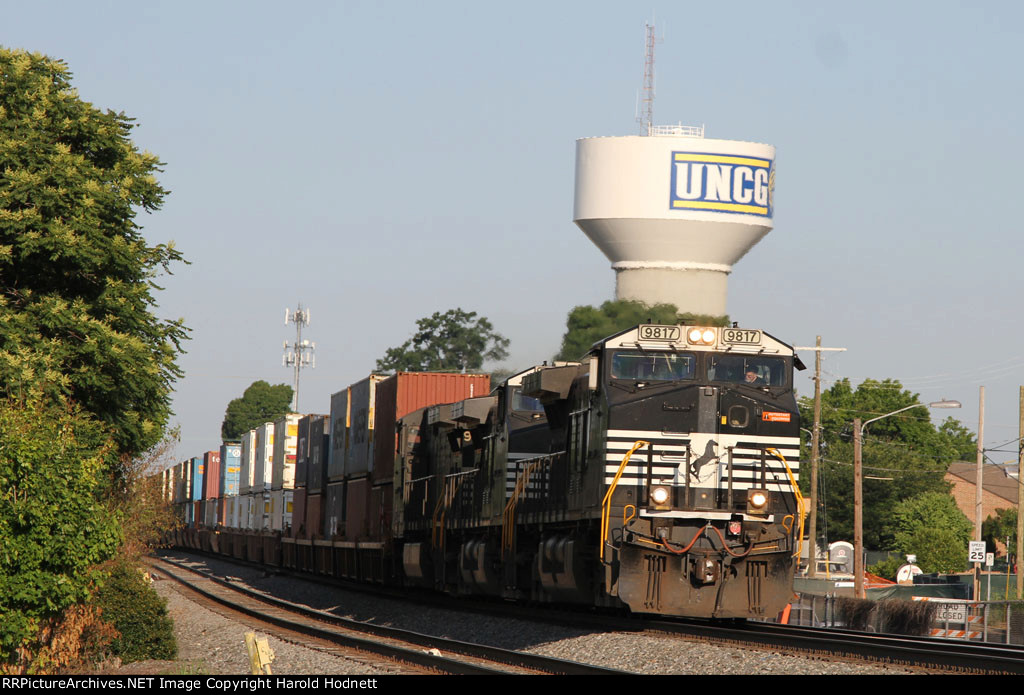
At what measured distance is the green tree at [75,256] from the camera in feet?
76.8

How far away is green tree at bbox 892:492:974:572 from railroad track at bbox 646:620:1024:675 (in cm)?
5265

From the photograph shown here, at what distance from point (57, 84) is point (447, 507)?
11.7m

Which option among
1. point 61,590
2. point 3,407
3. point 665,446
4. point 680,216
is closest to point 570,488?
point 665,446

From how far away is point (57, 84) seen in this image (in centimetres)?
2538

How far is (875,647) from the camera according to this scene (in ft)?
53.7

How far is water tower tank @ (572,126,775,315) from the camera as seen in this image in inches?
2884

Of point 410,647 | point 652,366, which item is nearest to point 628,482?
point 652,366

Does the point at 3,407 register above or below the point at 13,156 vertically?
below

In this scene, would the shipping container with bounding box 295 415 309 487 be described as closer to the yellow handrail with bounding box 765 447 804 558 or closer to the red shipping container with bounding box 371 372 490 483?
the red shipping container with bounding box 371 372 490 483

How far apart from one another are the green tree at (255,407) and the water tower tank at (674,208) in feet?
284

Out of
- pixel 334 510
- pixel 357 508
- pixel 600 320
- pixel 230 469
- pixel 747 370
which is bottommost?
pixel 334 510

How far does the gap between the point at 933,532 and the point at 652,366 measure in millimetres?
58028

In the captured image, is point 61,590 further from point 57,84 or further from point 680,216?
point 680,216

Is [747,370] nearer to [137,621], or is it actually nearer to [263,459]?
[137,621]
